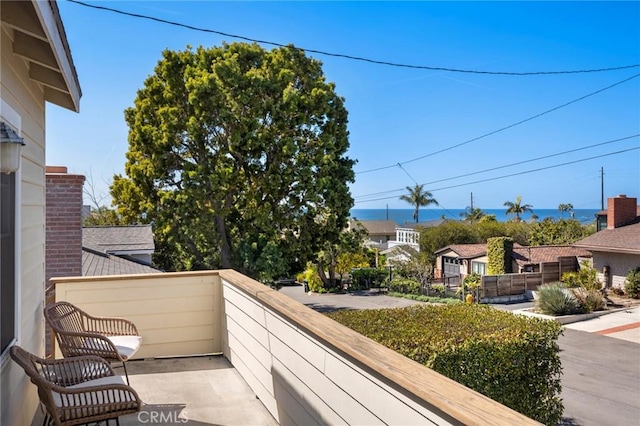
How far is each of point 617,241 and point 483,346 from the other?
17627mm

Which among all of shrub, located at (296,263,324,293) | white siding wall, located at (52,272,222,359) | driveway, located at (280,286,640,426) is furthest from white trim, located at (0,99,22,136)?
shrub, located at (296,263,324,293)

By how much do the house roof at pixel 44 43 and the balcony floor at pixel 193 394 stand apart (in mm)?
2412

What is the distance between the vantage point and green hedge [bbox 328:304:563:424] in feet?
15.5

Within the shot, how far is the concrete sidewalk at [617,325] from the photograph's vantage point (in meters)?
13.2

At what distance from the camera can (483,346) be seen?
16.1 feet

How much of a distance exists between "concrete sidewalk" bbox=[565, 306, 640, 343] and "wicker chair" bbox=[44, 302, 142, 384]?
523 inches

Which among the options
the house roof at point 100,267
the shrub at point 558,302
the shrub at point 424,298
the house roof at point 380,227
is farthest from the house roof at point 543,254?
the house roof at point 380,227

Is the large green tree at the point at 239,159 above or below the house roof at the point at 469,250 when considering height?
above

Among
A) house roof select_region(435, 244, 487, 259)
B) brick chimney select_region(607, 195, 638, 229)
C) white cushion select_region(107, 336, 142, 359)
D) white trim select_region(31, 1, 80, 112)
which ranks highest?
white trim select_region(31, 1, 80, 112)

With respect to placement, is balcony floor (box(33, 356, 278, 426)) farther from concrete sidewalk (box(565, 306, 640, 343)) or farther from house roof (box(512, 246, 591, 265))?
house roof (box(512, 246, 591, 265))

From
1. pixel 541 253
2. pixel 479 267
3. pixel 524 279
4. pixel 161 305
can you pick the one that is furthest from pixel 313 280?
pixel 161 305

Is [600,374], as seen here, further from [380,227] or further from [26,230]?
[380,227]

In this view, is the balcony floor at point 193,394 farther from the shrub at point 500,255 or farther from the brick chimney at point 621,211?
the brick chimney at point 621,211

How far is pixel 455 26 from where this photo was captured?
1340 cm
